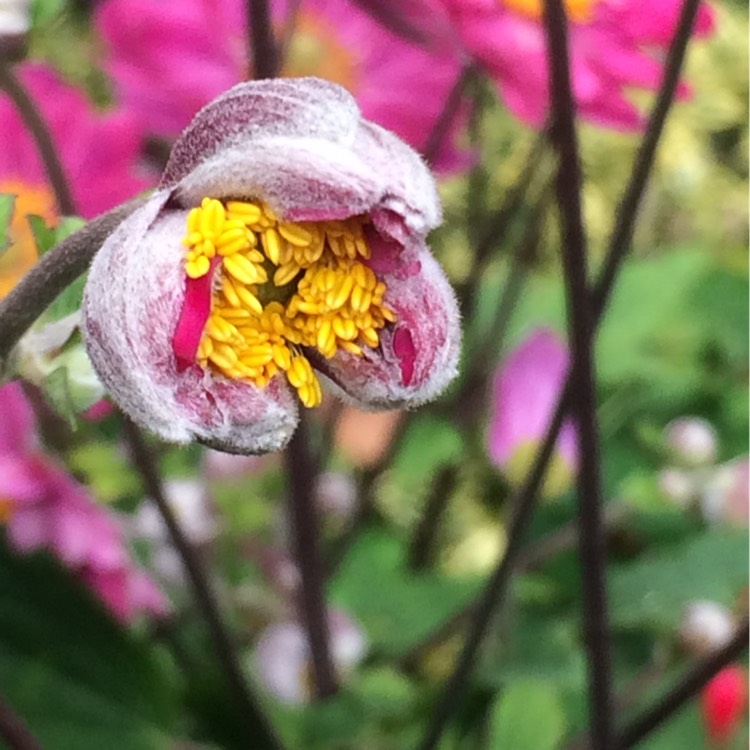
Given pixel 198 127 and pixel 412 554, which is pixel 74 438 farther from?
pixel 198 127

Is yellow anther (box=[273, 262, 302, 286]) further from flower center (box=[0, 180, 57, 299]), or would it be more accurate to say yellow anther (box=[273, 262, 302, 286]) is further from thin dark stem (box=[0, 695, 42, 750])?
flower center (box=[0, 180, 57, 299])

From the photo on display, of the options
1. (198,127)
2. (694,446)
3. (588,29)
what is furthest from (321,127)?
(694,446)

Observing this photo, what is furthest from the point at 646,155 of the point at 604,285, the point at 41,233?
the point at 41,233

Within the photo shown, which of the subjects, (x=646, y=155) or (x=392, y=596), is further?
(x=392, y=596)

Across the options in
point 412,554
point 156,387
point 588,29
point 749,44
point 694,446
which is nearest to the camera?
point 156,387

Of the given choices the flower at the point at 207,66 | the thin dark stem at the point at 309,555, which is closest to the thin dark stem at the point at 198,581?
the thin dark stem at the point at 309,555

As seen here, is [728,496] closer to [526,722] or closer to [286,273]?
[526,722]

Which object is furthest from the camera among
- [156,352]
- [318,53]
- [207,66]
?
[318,53]
